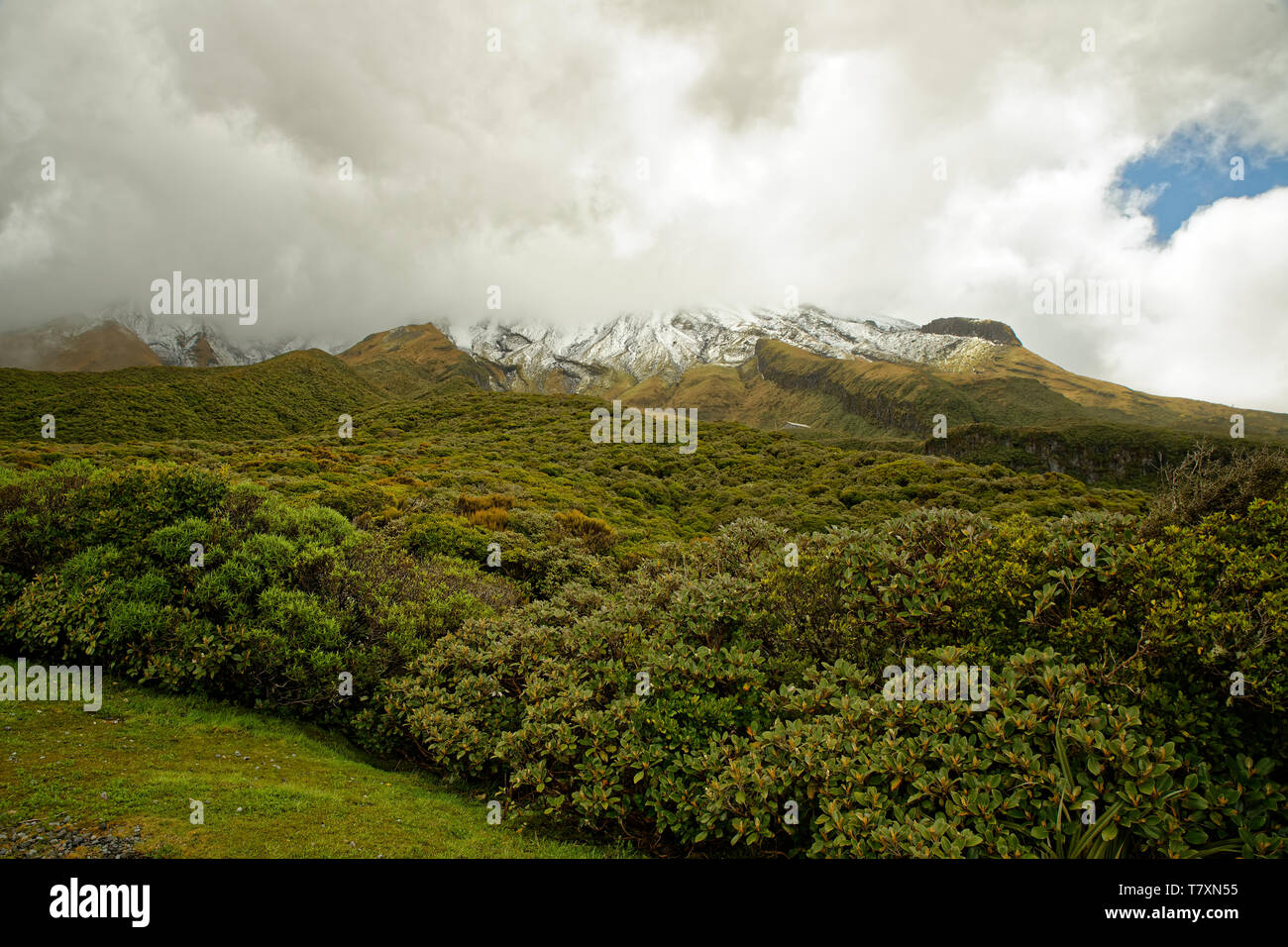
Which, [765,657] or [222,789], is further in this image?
[765,657]

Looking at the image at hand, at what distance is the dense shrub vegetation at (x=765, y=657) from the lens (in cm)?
338

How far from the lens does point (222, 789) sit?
473 cm

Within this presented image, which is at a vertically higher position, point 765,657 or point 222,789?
point 765,657

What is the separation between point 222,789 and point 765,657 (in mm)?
4785

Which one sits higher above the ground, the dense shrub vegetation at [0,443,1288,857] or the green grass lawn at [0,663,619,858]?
the dense shrub vegetation at [0,443,1288,857]

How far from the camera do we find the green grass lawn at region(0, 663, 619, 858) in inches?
161

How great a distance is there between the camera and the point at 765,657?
18.0ft

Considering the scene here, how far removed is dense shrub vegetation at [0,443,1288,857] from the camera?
338 cm

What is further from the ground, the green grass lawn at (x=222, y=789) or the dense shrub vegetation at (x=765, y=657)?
the dense shrub vegetation at (x=765, y=657)

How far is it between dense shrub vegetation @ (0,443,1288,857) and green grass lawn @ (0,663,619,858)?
39 cm

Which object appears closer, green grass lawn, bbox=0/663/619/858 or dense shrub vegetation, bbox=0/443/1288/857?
dense shrub vegetation, bbox=0/443/1288/857

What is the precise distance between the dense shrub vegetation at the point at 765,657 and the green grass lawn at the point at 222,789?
0.39 metres

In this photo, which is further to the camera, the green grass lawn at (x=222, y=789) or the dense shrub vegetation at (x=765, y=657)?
the green grass lawn at (x=222, y=789)
